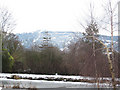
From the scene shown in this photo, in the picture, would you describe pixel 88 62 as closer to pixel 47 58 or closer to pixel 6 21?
pixel 47 58

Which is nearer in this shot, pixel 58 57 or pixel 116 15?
pixel 116 15

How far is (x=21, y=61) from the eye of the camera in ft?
78.0

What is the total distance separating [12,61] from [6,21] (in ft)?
20.6

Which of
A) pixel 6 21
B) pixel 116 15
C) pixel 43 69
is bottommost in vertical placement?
pixel 43 69

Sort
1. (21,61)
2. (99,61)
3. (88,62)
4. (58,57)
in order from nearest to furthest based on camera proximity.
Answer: (88,62) → (99,61) → (58,57) → (21,61)

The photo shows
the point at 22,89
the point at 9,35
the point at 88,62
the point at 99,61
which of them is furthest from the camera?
the point at 9,35

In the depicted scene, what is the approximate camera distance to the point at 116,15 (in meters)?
6.57

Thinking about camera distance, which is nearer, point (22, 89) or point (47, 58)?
point (22, 89)

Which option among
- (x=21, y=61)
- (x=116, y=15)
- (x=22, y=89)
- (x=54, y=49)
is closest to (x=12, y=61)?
(x=21, y=61)

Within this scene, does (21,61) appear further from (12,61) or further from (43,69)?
(43,69)

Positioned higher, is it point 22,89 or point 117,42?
point 117,42

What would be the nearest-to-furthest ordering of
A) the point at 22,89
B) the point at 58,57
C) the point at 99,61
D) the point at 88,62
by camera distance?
the point at 88,62 < the point at 99,61 < the point at 22,89 < the point at 58,57

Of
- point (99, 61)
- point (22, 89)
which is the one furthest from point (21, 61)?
point (99, 61)

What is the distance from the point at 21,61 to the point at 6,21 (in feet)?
20.9
